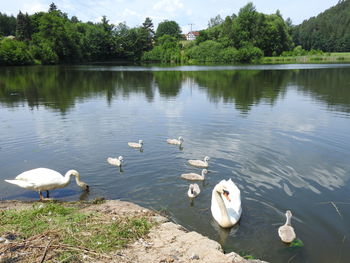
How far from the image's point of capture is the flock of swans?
8867 mm

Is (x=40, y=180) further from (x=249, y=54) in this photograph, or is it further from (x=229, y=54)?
(x=249, y=54)

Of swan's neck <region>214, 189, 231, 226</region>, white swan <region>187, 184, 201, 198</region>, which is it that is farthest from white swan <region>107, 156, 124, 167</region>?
swan's neck <region>214, 189, 231, 226</region>

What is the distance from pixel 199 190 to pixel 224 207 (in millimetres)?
2044

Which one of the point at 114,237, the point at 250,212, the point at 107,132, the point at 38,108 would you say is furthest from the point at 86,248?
the point at 38,108

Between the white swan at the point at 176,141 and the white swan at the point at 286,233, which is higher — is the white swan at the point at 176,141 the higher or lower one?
the higher one

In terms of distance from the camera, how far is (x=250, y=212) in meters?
9.77

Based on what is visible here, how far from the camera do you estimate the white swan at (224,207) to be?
8898 millimetres

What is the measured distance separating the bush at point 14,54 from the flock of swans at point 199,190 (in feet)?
303

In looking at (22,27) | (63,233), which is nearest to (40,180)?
(63,233)

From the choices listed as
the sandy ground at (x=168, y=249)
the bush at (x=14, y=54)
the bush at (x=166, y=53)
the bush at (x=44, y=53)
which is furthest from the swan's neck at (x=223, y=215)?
the bush at (x=166, y=53)

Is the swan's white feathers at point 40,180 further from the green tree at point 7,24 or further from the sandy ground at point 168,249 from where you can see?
the green tree at point 7,24

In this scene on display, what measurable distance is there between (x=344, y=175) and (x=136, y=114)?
49.5ft

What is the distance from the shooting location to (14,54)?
92.2 meters

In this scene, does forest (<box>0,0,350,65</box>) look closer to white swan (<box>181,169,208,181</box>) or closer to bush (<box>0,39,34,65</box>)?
bush (<box>0,39,34,65</box>)
